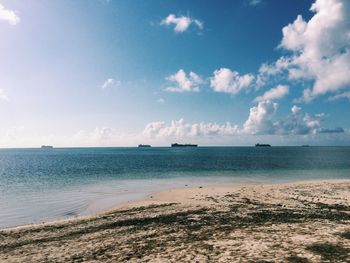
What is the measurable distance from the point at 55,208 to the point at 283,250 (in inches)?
1111

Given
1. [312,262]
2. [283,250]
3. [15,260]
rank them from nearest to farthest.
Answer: [312,262] → [283,250] → [15,260]

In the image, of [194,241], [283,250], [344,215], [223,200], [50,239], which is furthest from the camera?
[223,200]

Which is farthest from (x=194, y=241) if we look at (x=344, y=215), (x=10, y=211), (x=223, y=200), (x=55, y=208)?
(x=10, y=211)

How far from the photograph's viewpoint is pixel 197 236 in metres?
19.0

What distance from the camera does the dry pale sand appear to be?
15.5 metres

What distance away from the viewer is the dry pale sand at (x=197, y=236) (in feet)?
50.8

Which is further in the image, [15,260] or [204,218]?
[204,218]

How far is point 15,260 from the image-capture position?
54.6ft

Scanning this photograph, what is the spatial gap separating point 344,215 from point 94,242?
59.9 ft

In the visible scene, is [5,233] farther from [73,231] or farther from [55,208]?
[55,208]

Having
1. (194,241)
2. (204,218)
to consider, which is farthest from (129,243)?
(204,218)

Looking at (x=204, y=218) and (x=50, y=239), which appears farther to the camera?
(x=204, y=218)

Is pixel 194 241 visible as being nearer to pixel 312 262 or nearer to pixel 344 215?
pixel 312 262

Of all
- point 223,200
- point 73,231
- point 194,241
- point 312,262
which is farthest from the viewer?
point 223,200
